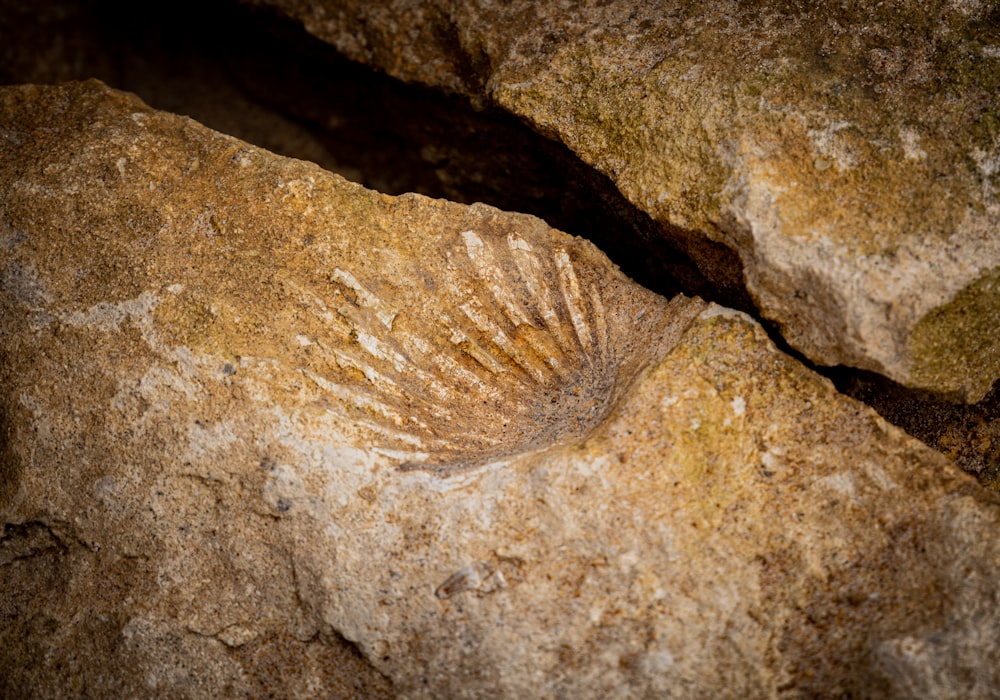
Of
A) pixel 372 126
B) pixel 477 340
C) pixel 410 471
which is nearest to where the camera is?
pixel 410 471

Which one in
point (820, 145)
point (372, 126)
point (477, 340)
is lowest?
point (372, 126)

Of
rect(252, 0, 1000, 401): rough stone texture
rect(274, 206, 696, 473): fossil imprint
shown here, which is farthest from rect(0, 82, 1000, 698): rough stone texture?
rect(252, 0, 1000, 401): rough stone texture

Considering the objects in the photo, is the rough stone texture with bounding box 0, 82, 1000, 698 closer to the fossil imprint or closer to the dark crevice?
the fossil imprint

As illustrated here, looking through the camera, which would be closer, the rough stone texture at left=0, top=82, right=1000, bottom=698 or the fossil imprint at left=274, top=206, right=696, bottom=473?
the rough stone texture at left=0, top=82, right=1000, bottom=698

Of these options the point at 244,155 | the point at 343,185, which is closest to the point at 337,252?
the point at 343,185

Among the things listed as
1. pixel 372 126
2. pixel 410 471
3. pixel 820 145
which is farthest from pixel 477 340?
pixel 372 126

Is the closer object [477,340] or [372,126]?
[477,340]

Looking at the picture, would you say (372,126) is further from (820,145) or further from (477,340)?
(820,145)

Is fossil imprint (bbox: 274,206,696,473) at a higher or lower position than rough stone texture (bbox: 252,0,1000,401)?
lower
